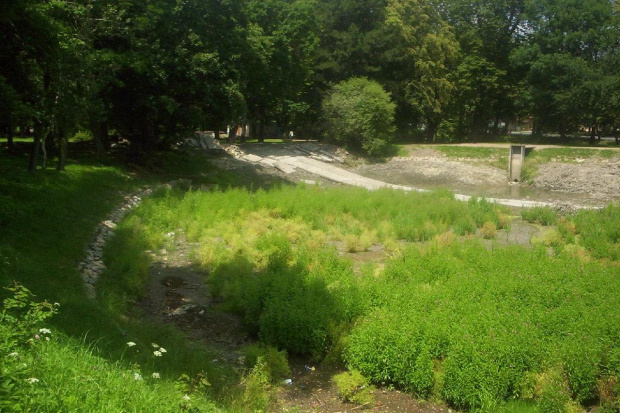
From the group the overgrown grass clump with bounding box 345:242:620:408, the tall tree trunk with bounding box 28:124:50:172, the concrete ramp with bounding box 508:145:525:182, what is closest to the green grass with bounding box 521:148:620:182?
the concrete ramp with bounding box 508:145:525:182

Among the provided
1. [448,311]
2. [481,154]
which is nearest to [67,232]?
[448,311]

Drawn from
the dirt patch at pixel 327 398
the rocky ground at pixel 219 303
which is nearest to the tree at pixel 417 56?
the rocky ground at pixel 219 303

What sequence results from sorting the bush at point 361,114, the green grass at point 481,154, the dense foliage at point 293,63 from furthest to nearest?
the bush at point 361,114, the green grass at point 481,154, the dense foliage at point 293,63

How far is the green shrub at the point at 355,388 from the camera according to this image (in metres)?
8.05

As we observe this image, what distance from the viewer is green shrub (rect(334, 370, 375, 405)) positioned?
26.4ft

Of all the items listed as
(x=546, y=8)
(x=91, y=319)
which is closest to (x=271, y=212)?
(x=91, y=319)

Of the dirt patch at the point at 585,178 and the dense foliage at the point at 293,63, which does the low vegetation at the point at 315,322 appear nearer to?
the dense foliage at the point at 293,63

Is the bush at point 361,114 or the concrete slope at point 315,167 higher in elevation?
the bush at point 361,114

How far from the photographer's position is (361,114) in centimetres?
4259

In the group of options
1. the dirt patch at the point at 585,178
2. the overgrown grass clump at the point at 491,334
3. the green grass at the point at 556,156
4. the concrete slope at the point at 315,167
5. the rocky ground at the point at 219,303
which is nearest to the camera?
the overgrown grass clump at the point at 491,334

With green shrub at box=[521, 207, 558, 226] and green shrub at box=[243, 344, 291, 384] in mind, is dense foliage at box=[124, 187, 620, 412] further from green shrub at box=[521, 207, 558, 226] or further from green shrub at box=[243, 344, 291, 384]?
green shrub at box=[521, 207, 558, 226]

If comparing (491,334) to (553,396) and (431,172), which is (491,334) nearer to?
(553,396)

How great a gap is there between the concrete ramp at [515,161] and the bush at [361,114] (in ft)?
31.0

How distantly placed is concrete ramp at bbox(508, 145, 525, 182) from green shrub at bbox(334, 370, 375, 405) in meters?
33.3
